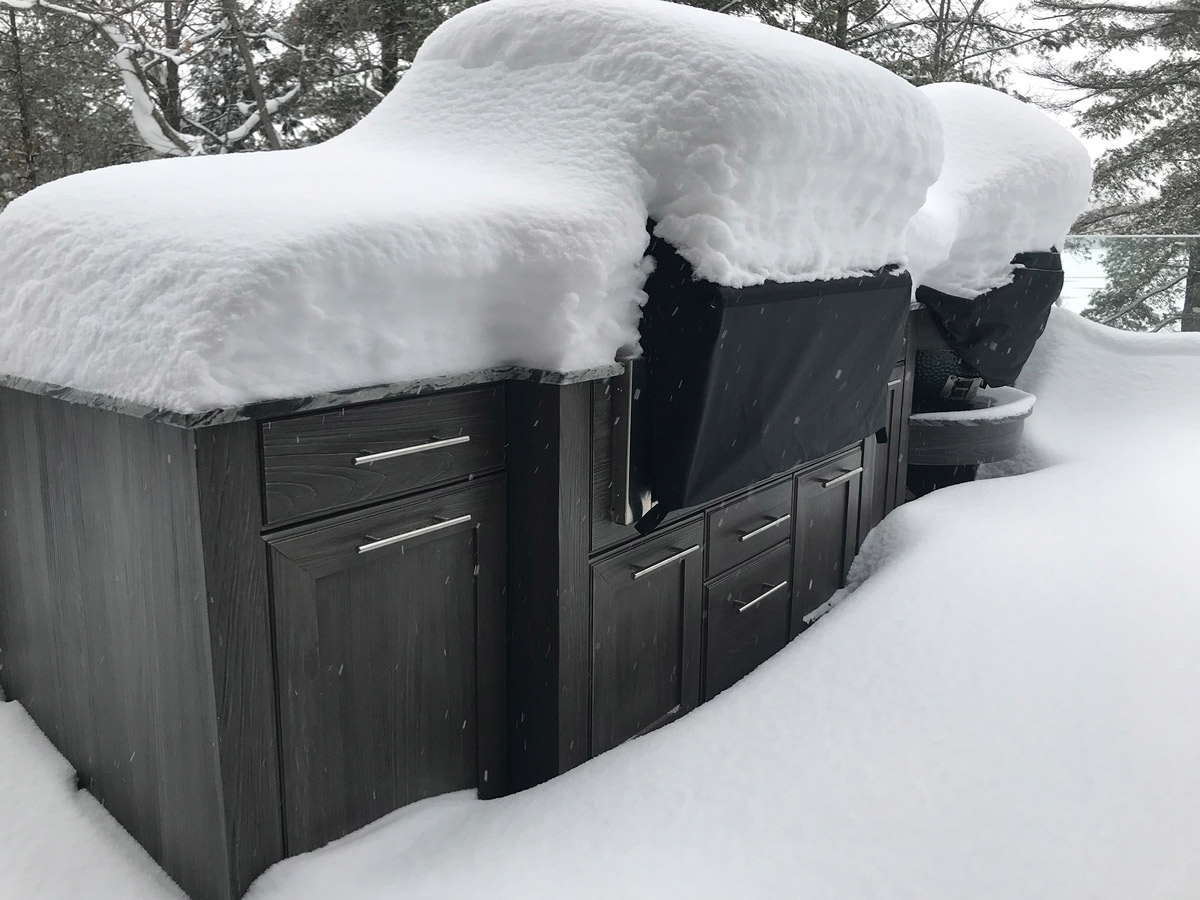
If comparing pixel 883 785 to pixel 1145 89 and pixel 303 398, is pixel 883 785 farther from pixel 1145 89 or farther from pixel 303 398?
pixel 1145 89

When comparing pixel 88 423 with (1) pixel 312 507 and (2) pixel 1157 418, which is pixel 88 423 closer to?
(1) pixel 312 507

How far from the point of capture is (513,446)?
5.94 feet

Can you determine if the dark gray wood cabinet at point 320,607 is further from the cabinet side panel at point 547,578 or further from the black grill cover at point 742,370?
the black grill cover at point 742,370

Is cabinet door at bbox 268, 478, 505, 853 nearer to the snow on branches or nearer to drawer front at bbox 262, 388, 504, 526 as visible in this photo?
drawer front at bbox 262, 388, 504, 526

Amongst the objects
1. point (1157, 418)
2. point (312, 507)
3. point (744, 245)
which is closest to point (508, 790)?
point (312, 507)

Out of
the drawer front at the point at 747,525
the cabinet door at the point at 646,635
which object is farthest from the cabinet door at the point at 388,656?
the drawer front at the point at 747,525

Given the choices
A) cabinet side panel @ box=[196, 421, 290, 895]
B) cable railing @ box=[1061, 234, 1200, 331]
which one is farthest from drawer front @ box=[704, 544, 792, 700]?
cable railing @ box=[1061, 234, 1200, 331]

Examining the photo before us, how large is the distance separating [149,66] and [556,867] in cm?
812

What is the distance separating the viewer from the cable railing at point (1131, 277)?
223 inches

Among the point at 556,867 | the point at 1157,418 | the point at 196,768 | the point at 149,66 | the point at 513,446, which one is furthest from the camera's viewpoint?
the point at 149,66

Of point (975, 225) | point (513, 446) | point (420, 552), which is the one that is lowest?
point (420, 552)

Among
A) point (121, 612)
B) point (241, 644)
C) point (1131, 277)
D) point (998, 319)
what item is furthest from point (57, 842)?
point (1131, 277)

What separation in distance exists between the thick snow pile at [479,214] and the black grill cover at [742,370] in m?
0.06

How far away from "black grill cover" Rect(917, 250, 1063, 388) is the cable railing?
202 cm
